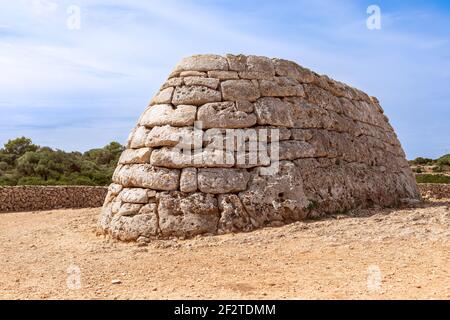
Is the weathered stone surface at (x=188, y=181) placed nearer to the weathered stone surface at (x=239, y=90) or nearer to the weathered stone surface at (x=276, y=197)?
the weathered stone surface at (x=276, y=197)

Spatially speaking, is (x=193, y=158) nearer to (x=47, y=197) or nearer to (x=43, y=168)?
(x=47, y=197)

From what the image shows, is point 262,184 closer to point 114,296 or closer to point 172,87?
point 172,87

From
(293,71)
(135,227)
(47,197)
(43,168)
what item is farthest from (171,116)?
(43,168)

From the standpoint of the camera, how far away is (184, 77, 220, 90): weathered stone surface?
7.68 meters

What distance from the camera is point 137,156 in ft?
24.3

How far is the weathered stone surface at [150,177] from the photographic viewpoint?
274 inches

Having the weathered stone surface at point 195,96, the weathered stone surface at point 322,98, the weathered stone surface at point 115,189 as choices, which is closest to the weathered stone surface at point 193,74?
the weathered stone surface at point 195,96

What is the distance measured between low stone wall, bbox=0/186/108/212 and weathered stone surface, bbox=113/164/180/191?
876 centimetres

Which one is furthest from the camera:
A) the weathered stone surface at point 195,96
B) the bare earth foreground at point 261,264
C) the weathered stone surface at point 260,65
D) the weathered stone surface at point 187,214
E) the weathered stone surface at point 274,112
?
the weathered stone surface at point 260,65

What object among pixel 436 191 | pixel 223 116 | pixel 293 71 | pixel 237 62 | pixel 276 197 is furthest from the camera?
pixel 436 191

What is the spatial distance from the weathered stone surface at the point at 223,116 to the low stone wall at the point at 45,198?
377 inches

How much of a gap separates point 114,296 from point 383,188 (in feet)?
21.7

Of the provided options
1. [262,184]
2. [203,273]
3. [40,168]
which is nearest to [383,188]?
[262,184]

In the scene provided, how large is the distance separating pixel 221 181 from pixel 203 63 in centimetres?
230
